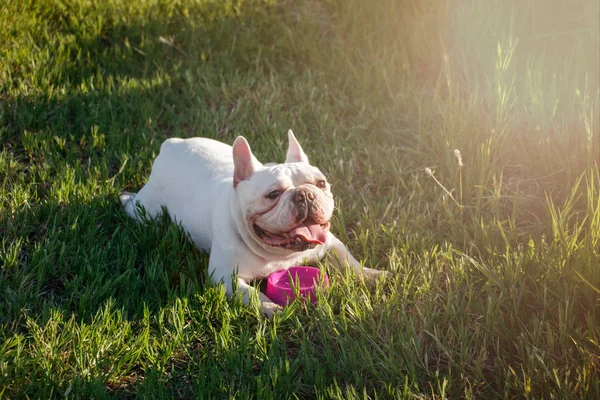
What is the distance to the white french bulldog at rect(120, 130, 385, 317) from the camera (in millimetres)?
3068

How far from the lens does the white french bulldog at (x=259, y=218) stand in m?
3.07

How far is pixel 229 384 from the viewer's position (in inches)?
103

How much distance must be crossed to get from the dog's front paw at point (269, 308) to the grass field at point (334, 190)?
0.17 feet

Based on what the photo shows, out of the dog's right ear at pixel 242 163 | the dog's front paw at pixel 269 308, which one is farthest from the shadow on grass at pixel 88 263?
the dog's right ear at pixel 242 163

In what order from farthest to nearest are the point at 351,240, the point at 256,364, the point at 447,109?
the point at 447,109 < the point at 351,240 < the point at 256,364

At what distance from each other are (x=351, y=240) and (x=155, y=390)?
1570mm

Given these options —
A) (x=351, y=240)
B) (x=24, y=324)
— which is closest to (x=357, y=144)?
(x=351, y=240)

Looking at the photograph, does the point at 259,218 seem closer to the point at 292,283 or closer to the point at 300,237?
the point at 300,237

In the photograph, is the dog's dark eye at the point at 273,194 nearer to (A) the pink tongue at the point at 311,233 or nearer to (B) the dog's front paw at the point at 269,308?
(A) the pink tongue at the point at 311,233

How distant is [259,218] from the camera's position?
3.13 meters

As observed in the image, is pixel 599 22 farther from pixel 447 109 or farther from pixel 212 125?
pixel 212 125

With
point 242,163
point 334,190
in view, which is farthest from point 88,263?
point 334,190

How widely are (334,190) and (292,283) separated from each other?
1.17m

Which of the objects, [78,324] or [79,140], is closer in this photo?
Answer: [78,324]
